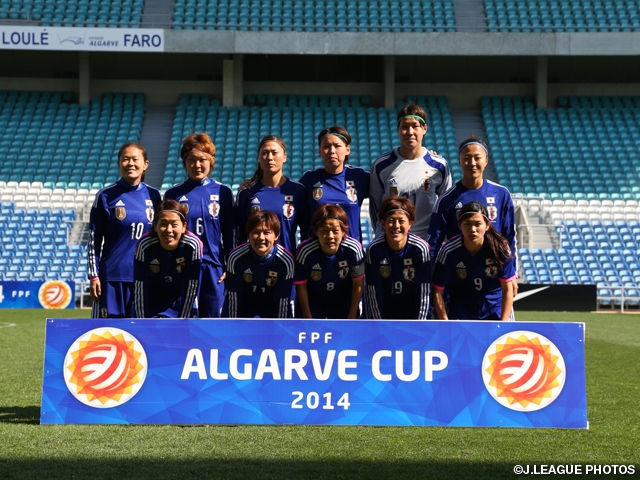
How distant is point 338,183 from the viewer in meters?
6.30

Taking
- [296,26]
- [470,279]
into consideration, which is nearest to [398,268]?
[470,279]

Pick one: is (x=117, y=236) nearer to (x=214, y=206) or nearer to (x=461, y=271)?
(x=214, y=206)

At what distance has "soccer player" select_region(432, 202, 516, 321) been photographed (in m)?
5.59

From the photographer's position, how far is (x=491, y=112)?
2664 centimetres

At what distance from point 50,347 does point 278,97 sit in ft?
73.4

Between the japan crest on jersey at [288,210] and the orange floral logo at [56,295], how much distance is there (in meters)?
13.4

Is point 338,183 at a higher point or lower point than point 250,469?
higher

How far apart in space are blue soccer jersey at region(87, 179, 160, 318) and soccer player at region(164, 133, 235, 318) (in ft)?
0.79

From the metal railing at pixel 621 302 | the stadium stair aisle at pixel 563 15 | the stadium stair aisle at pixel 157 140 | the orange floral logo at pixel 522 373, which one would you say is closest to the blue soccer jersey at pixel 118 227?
the orange floral logo at pixel 522 373

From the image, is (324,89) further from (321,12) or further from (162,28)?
(162,28)

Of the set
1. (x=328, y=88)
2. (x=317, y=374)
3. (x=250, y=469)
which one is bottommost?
(x=250, y=469)

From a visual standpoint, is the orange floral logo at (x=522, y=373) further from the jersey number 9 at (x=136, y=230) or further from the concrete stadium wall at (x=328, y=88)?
the concrete stadium wall at (x=328, y=88)

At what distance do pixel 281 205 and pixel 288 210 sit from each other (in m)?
0.06

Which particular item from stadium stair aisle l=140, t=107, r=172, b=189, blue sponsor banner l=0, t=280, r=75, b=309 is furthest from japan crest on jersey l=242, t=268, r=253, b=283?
stadium stair aisle l=140, t=107, r=172, b=189
